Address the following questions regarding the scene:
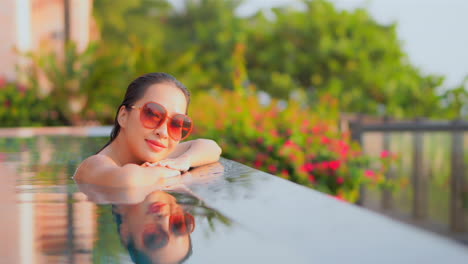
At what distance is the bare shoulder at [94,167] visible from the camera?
2092mm

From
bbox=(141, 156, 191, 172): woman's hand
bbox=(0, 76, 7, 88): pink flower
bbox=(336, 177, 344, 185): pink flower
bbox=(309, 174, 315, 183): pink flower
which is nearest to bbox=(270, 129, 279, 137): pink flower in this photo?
bbox=(309, 174, 315, 183): pink flower

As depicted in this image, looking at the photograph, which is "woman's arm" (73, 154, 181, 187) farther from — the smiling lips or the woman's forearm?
the woman's forearm

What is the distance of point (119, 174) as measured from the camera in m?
1.99

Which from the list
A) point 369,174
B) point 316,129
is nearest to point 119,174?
point 316,129

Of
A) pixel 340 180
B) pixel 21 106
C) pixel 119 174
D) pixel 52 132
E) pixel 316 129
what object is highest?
pixel 119 174

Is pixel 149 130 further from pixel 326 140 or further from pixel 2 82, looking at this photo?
pixel 2 82

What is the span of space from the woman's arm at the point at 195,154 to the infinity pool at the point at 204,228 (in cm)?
42

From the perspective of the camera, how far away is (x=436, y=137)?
24.9 ft

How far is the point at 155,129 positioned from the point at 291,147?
303 centimetres

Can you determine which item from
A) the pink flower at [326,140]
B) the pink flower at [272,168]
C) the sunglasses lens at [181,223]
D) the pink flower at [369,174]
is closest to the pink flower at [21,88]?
the pink flower at [272,168]

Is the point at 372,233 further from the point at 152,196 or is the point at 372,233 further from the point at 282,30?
the point at 282,30

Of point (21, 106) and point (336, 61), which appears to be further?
point (336, 61)

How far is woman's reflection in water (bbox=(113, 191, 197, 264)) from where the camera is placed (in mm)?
1081

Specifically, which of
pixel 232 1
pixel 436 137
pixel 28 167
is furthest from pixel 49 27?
pixel 232 1
